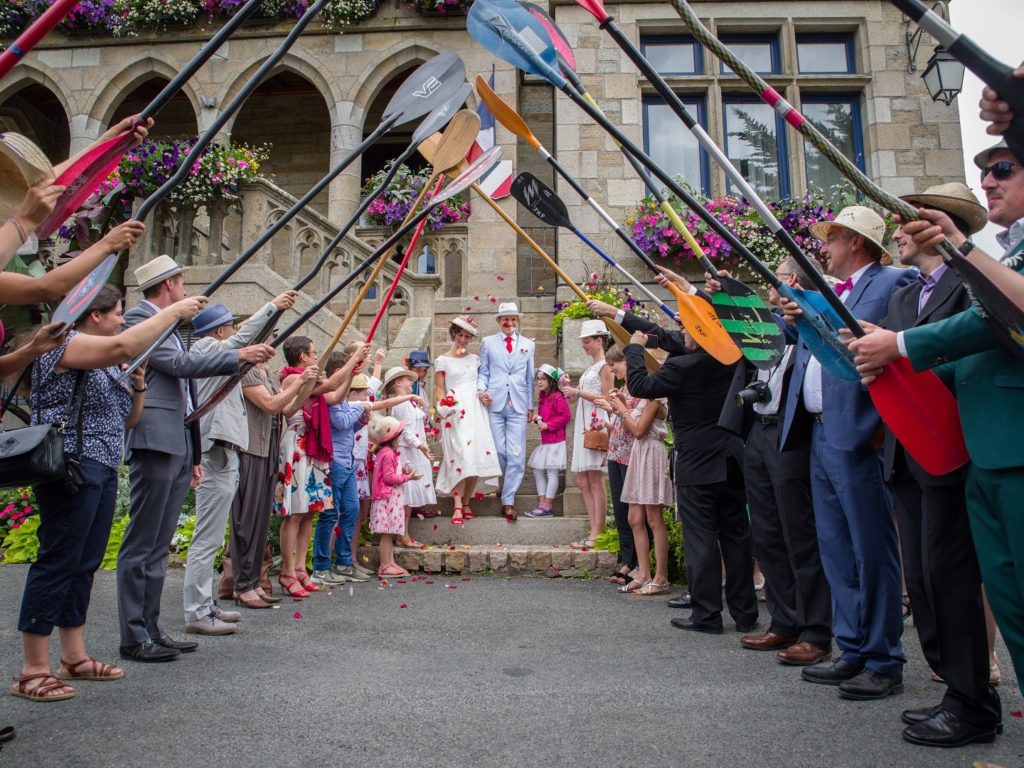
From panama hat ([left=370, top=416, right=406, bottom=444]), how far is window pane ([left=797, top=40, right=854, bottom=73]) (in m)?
9.43

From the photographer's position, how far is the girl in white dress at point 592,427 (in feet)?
23.9

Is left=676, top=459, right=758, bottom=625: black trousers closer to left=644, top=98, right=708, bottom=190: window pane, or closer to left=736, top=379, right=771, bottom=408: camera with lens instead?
left=736, top=379, right=771, bottom=408: camera with lens

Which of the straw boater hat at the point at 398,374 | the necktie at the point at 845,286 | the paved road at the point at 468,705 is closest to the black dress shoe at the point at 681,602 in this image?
the paved road at the point at 468,705

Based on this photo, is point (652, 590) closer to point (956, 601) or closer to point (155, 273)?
point (956, 601)

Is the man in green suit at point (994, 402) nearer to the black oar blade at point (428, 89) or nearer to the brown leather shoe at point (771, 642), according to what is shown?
the brown leather shoe at point (771, 642)

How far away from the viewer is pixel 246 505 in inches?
219

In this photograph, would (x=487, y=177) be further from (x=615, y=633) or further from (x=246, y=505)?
(x=615, y=633)

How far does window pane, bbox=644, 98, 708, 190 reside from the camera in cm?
1244

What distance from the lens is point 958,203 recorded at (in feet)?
10.8

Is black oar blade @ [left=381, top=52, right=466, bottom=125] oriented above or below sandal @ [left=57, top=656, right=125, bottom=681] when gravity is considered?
above

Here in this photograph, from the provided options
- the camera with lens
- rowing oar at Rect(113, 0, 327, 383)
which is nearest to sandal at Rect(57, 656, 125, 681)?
rowing oar at Rect(113, 0, 327, 383)

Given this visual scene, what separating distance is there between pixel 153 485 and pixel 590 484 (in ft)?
14.0

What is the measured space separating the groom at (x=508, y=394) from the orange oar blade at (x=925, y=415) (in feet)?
17.3

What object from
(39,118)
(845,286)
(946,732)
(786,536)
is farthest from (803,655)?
(39,118)
